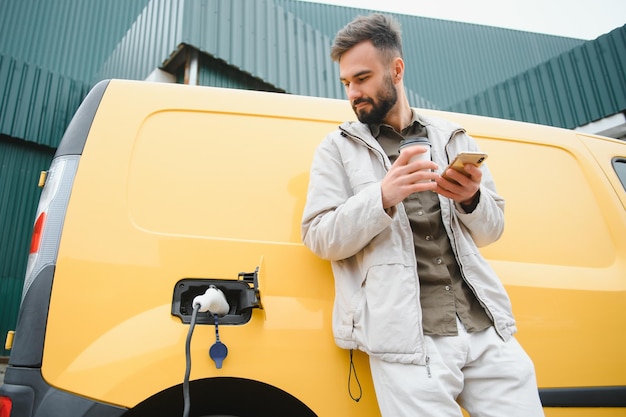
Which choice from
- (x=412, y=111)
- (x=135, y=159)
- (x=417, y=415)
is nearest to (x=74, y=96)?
(x=135, y=159)

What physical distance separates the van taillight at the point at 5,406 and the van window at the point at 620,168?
2575 millimetres

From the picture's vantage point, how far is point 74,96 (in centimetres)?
627

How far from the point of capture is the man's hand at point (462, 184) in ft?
3.46

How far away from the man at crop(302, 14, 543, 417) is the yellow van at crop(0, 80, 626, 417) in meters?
0.18

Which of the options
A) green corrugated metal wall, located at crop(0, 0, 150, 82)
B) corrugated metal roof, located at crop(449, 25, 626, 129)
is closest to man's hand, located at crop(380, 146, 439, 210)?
corrugated metal roof, located at crop(449, 25, 626, 129)

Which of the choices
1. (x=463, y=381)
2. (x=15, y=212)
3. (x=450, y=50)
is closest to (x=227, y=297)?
(x=463, y=381)

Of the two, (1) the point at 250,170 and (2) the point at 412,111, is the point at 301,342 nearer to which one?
(1) the point at 250,170

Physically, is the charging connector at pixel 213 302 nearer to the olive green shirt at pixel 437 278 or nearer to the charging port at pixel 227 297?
the charging port at pixel 227 297

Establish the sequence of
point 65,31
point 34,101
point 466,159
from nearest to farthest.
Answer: point 466,159
point 34,101
point 65,31

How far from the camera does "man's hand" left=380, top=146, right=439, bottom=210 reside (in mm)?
1013

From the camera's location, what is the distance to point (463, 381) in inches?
42.0

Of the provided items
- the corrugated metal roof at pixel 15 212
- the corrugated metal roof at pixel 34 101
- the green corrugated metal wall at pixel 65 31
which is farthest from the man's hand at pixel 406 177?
the green corrugated metal wall at pixel 65 31

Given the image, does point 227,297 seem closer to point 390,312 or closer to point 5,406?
point 390,312

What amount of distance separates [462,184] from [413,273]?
286mm
